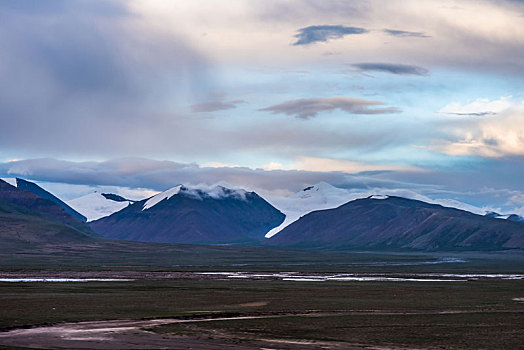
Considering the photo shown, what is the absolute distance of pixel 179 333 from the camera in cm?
4931

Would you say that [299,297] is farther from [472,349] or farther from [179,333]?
[472,349]

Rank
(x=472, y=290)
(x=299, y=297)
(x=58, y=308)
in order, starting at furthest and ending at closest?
(x=472, y=290) → (x=299, y=297) → (x=58, y=308)

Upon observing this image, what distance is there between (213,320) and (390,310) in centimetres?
1768

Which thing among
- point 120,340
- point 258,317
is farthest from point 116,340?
point 258,317

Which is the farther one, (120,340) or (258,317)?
(258,317)

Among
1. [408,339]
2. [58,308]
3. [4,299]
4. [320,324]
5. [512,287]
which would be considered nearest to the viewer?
[408,339]

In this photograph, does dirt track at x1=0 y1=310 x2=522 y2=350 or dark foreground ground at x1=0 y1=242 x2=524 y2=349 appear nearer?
dirt track at x1=0 y1=310 x2=522 y2=350

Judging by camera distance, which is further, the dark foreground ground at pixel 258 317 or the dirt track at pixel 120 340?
the dark foreground ground at pixel 258 317

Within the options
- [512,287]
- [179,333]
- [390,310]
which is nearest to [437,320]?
[390,310]

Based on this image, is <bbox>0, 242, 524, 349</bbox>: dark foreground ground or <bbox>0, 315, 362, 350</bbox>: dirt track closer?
<bbox>0, 315, 362, 350</bbox>: dirt track

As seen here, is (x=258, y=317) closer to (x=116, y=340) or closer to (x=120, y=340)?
(x=120, y=340)

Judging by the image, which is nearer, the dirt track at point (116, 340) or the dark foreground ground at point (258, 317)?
the dirt track at point (116, 340)

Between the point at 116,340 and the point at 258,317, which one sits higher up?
the point at 258,317

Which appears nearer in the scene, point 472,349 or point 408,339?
point 472,349
